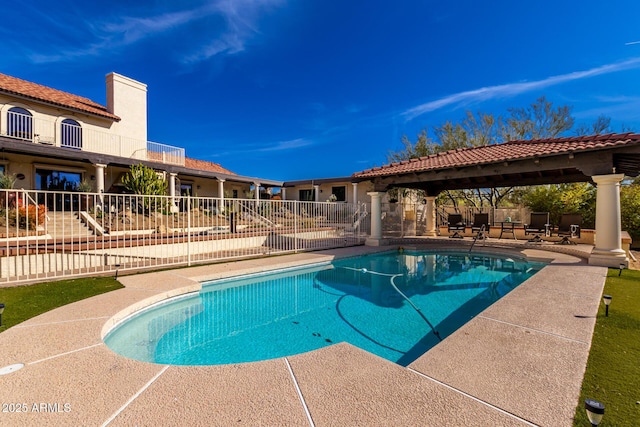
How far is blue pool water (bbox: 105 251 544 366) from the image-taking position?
3838 mm

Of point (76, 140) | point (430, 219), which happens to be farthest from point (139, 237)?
point (430, 219)

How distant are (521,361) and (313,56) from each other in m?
23.3

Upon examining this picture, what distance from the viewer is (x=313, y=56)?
70.4 ft

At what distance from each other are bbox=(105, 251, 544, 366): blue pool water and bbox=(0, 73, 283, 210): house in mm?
9842

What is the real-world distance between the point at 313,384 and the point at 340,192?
22902mm

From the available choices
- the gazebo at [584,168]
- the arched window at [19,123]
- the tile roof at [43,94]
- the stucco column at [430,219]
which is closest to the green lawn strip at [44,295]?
the gazebo at [584,168]

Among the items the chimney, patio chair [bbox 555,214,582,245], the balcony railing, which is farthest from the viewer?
the chimney

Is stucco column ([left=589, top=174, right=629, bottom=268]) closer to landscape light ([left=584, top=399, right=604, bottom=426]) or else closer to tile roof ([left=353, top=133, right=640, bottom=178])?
tile roof ([left=353, top=133, right=640, bottom=178])

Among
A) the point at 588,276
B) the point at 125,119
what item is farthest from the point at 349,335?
the point at 125,119

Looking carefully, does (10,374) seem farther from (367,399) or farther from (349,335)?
(349,335)

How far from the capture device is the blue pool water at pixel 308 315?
384 centimetres

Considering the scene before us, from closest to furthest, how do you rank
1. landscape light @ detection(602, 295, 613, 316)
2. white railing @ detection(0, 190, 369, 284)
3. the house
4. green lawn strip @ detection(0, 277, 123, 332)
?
1. landscape light @ detection(602, 295, 613, 316)
2. green lawn strip @ detection(0, 277, 123, 332)
3. white railing @ detection(0, 190, 369, 284)
4. the house

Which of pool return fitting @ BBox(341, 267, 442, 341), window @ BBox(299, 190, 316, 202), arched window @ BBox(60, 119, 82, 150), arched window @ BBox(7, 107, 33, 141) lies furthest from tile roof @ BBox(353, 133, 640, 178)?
arched window @ BBox(7, 107, 33, 141)

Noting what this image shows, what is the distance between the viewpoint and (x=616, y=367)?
8.24 feet
